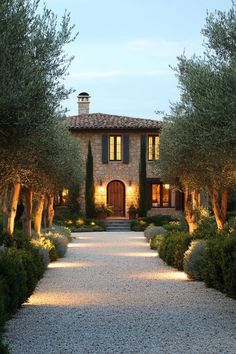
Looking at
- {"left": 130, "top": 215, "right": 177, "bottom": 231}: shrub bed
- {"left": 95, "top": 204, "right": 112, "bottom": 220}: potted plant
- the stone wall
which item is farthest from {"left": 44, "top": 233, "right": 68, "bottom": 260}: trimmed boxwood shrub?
the stone wall

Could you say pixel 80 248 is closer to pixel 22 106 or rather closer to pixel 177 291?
pixel 177 291

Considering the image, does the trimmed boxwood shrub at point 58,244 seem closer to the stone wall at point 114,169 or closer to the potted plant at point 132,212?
the potted plant at point 132,212

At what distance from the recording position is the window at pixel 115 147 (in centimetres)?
3906

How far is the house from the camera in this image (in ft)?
127

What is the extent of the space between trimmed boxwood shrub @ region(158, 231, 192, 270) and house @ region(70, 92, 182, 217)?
19097 mm

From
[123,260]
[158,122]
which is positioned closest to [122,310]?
[123,260]

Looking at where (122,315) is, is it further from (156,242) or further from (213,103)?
(156,242)

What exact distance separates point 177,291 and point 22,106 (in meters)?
5.80

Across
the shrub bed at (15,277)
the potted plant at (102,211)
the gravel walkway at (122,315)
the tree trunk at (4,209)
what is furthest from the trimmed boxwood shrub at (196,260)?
the potted plant at (102,211)

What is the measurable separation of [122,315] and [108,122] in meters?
30.3

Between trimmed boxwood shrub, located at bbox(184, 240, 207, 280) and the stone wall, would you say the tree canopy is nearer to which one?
trimmed boxwood shrub, located at bbox(184, 240, 207, 280)

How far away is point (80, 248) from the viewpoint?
2444 cm

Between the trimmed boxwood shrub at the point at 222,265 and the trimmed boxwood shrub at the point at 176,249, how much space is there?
2.94 meters

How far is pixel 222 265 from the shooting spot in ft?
37.7
